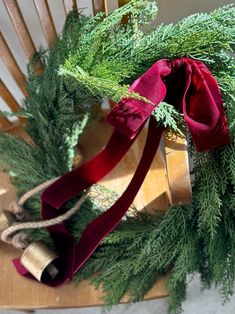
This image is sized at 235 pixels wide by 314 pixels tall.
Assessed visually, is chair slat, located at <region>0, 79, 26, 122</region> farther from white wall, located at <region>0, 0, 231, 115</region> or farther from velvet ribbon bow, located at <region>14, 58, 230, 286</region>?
velvet ribbon bow, located at <region>14, 58, 230, 286</region>

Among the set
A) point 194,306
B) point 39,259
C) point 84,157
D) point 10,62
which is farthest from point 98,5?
point 194,306

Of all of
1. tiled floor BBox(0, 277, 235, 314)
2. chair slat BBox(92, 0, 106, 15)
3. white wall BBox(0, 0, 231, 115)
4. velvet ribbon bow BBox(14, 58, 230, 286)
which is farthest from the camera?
tiled floor BBox(0, 277, 235, 314)

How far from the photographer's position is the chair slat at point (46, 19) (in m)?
0.67

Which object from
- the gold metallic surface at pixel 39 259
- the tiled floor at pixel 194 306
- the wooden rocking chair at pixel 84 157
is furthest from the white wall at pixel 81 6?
the tiled floor at pixel 194 306

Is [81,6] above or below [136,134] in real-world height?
above

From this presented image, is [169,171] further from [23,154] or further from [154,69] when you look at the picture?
[23,154]

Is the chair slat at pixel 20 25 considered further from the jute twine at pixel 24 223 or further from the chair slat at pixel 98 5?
the jute twine at pixel 24 223

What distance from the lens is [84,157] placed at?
0.84 meters

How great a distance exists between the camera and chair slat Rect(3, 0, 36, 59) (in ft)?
2.19

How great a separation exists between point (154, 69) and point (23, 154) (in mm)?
306

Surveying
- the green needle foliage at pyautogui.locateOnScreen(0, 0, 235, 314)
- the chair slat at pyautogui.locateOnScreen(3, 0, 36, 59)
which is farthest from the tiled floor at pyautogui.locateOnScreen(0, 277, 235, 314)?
the chair slat at pyautogui.locateOnScreen(3, 0, 36, 59)

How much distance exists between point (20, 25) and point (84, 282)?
430 mm

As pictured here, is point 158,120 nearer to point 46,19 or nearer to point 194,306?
point 46,19

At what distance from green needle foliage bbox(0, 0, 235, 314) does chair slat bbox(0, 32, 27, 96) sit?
34 millimetres
